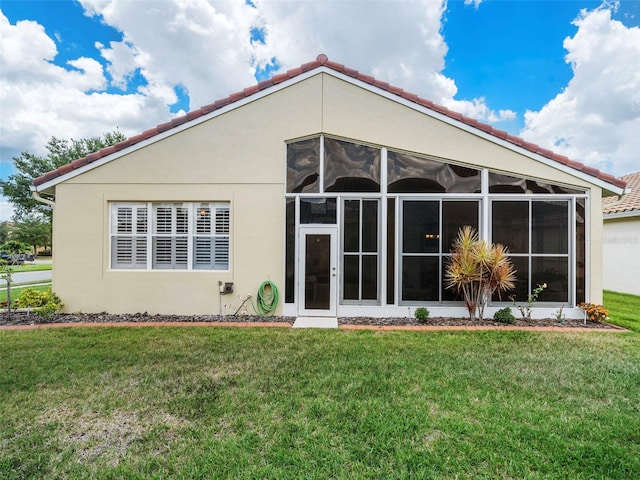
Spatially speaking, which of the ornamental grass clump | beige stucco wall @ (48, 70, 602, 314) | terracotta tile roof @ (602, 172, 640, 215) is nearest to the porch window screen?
the ornamental grass clump

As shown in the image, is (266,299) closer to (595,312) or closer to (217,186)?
(217,186)

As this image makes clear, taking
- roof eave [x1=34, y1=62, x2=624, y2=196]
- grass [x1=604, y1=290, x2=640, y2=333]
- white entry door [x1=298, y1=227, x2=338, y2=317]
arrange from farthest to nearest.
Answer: white entry door [x1=298, y1=227, x2=338, y2=317] → roof eave [x1=34, y1=62, x2=624, y2=196] → grass [x1=604, y1=290, x2=640, y2=333]

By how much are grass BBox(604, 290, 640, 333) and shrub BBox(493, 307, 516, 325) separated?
2.68 meters

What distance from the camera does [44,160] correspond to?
114 feet

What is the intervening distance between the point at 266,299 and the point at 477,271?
5305mm

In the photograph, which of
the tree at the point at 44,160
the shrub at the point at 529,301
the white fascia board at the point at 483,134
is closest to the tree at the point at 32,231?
the tree at the point at 44,160

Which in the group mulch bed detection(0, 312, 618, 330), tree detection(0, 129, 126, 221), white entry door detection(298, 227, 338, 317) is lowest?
mulch bed detection(0, 312, 618, 330)

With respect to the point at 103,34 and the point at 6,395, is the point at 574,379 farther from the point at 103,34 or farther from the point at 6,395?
the point at 103,34

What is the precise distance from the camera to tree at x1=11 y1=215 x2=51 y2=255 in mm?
42438

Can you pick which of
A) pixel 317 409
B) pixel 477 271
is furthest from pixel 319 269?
pixel 317 409

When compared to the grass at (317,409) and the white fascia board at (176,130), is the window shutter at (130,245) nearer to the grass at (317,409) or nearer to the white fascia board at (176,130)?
the white fascia board at (176,130)

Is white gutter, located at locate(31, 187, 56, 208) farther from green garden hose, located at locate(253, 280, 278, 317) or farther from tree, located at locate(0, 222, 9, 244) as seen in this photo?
tree, located at locate(0, 222, 9, 244)

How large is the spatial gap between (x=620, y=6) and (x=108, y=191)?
62.5 ft

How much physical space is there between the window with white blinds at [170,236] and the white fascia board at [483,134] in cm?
484
